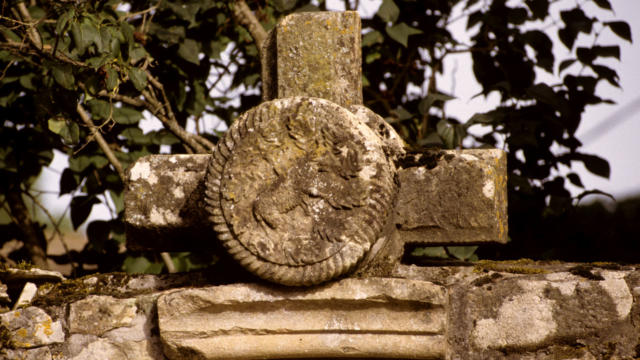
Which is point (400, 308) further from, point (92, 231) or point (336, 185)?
point (92, 231)

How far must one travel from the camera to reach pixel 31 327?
1893 millimetres

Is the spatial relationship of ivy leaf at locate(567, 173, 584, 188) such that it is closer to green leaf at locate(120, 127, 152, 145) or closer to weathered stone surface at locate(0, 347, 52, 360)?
green leaf at locate(120, 127, 152, 145)

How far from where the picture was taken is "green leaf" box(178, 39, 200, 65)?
9.73 feet

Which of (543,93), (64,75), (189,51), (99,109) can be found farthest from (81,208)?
(543,93)

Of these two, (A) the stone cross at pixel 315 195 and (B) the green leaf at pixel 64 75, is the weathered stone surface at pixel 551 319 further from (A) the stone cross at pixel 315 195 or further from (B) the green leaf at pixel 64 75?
(B) the green leaf at pixel 64 75

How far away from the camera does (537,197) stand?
3.11 meters

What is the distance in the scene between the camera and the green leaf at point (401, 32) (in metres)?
3.11

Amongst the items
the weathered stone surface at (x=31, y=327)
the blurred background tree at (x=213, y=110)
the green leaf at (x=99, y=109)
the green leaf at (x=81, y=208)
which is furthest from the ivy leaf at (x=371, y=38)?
the weathered stone surface at (x=31, y=327)

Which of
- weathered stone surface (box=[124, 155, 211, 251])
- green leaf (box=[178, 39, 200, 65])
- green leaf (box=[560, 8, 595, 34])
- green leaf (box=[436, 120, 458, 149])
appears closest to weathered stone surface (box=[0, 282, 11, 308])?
weathered stone surface (box=[124, 155, 211, 251])

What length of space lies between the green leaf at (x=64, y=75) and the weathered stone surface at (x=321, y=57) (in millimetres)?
890

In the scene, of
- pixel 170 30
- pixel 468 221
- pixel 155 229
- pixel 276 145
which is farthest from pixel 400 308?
pixel 170 30

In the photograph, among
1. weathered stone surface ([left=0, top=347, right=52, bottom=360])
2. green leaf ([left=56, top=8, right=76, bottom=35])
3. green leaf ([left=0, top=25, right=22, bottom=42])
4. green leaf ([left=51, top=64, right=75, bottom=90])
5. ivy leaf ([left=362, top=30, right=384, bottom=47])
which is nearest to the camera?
weathered stone surface ([left=0, top=347, right=52, bottom=360])

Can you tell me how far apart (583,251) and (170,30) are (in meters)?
2.08

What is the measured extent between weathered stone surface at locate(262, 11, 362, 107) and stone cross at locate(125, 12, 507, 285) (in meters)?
0.02
